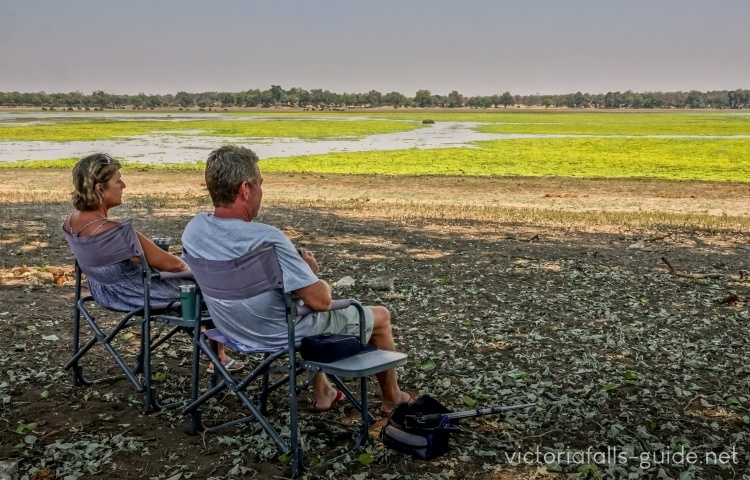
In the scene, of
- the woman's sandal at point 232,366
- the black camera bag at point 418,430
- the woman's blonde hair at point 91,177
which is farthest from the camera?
the woman's sandal at point 232,366

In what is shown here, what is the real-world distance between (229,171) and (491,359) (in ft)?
10.9

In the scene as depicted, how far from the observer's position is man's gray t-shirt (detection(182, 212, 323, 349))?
432 cm

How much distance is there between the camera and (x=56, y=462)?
4.53 m

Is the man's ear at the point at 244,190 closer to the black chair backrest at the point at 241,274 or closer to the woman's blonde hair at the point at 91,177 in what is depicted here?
the black chair backrest at the point at 241,274

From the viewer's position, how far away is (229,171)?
4.43 m

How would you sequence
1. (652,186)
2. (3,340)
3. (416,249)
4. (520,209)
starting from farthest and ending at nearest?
1. (652,186)
2. (520,209)
3. (416,249)
4. (3,340)

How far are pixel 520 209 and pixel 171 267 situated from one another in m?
13.6

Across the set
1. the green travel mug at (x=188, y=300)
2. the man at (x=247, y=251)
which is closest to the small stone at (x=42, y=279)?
the green travel mug at (x=188, y=300)

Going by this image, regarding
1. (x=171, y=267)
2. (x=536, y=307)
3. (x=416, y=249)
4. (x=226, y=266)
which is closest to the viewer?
(x=226, y=266)

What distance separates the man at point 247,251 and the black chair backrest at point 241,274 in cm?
4

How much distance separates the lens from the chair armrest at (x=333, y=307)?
443cm

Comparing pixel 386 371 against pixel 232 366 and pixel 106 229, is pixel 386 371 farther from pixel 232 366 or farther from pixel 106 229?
pixel 106 229

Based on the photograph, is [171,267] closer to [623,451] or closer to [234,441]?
[234,441]

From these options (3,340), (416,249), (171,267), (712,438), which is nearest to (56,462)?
(171,267)
